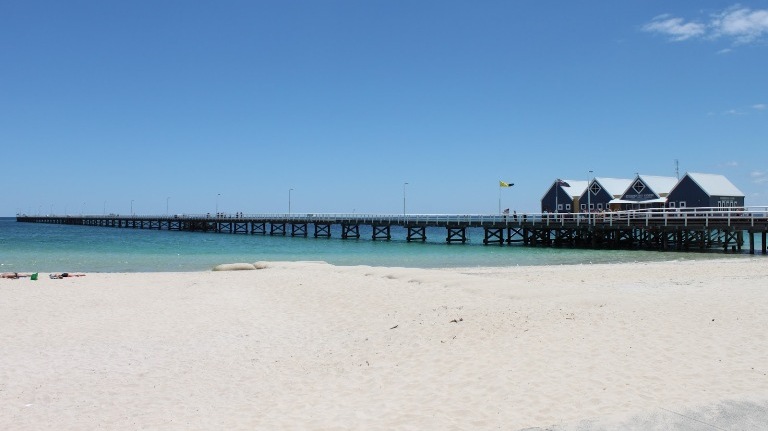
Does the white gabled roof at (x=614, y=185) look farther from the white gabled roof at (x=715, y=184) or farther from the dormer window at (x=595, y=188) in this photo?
the white gabled roof at (x=715, y=184)

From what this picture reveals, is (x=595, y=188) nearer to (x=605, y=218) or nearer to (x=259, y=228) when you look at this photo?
(x=605, y=218)

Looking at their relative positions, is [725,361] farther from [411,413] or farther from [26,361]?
[26,361]

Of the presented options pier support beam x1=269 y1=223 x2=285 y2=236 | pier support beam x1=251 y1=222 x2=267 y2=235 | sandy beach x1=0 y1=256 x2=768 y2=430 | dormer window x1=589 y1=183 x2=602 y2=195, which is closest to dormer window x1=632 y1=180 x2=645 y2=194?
dormer window x1=589 y1=183 x2=602 y2=195

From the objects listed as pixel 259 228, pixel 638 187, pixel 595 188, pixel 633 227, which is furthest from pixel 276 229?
pixel 633 227

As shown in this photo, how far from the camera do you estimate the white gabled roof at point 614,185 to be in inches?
2037

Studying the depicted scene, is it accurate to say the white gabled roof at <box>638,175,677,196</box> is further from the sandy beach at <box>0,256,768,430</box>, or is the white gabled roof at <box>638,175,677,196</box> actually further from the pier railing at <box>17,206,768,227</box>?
the sandy beach at <box>0,256,768,430</box>

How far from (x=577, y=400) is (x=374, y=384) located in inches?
94.5

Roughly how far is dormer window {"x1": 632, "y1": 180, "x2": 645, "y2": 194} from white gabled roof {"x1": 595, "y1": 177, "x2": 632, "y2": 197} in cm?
203

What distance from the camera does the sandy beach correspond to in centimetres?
642

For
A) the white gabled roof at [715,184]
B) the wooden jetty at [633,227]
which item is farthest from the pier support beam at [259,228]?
the white gabled roof at [715,184]

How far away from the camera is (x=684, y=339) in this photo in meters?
9.12

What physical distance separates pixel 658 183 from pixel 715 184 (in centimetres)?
500

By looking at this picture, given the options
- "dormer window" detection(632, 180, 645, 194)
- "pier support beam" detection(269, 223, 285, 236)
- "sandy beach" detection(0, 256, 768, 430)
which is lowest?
"sandy beach" detection(0, 256, 768, 430)

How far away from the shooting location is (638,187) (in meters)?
49.6
